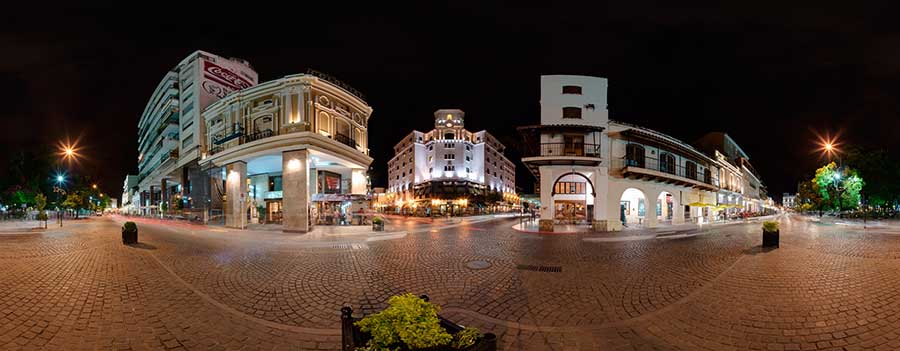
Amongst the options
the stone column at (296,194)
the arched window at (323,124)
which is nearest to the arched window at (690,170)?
the arched window at (323,124)

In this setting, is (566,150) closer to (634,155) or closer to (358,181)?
(634,155)

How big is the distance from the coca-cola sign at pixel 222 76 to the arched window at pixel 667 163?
4338 cm

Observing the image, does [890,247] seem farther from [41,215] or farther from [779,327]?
[41,215]

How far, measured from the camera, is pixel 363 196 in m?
23.5

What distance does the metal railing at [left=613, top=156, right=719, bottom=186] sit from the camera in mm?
23828

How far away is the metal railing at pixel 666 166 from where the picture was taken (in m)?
23.8

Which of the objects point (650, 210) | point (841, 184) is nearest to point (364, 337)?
point (650, 210)

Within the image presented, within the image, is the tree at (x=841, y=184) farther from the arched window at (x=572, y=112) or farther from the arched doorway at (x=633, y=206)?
the arched window at (x=572, y=112)

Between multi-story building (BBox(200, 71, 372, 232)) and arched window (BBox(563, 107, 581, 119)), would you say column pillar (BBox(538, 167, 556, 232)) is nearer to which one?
arched window (BBox(563, 107, 581, 119))

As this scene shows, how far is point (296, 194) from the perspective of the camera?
20906 millimetres

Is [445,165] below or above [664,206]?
above

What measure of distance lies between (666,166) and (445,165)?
48.9m

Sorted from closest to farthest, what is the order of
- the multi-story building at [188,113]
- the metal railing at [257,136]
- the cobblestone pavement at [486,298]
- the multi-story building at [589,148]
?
the cobblestone pavement at [486,298] → the multi-story building at [589,148] → the metal railing at [257,136] → the multi-story building at [188,113]

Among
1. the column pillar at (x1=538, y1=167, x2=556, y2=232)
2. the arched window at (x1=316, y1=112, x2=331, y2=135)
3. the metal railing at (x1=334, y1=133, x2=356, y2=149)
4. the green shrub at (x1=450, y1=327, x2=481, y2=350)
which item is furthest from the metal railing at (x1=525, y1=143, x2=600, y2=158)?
the green shrub at (x1=450, y1=327, x2=481, y2=350)
